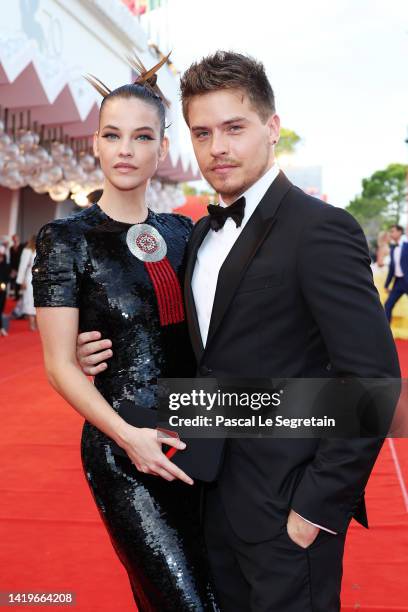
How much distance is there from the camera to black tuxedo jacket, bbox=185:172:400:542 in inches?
52.4

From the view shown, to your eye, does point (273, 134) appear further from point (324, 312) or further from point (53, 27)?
point (53, 27)

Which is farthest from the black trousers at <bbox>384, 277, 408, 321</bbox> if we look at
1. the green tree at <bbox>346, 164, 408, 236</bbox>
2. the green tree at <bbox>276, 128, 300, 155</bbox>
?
the green tree at <bbox>346, 164, 408, 236</bbox>

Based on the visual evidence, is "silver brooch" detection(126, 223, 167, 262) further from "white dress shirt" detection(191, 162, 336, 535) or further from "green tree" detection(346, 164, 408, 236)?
"green tree" detection(346, 164, 408, 236)

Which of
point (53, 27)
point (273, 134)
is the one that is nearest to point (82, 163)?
point (53, 27)

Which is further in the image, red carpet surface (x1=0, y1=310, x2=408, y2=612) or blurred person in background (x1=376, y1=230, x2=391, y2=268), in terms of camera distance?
blurred person in background (x1=376, y1=230, x2=391, y2=268)

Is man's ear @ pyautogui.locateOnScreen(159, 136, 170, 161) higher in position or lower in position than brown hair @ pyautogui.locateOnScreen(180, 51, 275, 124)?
lower

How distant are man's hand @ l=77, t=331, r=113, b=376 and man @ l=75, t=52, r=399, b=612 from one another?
0.81 ft

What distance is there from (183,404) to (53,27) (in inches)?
693

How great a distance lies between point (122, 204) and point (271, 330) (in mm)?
630

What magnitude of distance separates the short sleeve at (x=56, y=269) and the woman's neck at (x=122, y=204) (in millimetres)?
163

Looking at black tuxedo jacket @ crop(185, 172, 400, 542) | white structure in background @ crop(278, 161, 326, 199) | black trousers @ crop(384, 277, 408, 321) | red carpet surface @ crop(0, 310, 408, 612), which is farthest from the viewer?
white structure in background @ crop(278, 161, 326, 199)

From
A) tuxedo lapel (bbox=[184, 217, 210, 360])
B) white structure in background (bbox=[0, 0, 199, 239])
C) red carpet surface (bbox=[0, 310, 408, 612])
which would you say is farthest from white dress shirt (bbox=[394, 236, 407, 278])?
tuxedo lapel (bbox=[184, 217, 210, 360])

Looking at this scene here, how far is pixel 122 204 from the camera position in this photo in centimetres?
183

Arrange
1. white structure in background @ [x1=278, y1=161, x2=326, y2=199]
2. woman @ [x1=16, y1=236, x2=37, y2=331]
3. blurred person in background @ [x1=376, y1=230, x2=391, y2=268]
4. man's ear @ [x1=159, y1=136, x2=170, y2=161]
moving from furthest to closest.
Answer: white structure in background @ [x1=278, y1=161, x2=326, y2=199] < blurred person in background @ [x1=376, y1=230, x2=391, y2=268] < woman @ [x1=16, y1=236, x2=37, y2=331] < man's ear @ [x1=159, y1=136, x2=170, y2=161]
